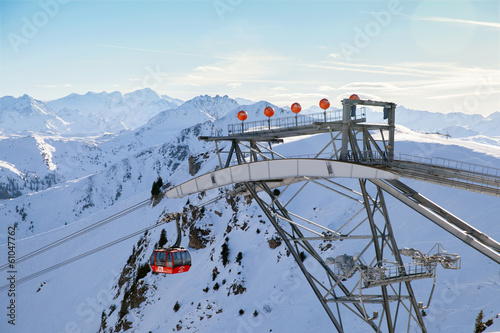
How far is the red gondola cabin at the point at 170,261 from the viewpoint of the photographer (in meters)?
33.9

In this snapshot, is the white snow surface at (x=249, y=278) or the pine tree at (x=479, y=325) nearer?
the pine tree at (x=479, y=325)

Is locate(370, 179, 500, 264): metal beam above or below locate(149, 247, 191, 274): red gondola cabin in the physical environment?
above

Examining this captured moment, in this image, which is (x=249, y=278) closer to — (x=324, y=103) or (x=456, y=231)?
(x=324, y=103)

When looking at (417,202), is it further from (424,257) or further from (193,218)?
(193,218)

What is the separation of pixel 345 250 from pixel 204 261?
2054 cm

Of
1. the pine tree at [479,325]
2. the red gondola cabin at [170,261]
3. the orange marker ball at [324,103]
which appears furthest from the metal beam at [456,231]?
the red gondola cabin at [170,261]

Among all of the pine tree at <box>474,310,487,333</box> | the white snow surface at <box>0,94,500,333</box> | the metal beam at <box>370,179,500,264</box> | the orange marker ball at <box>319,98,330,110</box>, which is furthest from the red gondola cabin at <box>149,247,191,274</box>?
the pine tree at <box>474,310,487,333</box>

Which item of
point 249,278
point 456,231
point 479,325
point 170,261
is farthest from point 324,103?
Result: point 249,278

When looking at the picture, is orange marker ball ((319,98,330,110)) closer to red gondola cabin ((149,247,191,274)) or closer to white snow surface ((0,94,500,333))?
red gondola cabin ((149,247,191,274))

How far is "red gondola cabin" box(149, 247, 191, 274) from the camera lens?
3391 centimetres

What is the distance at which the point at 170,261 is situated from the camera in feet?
111

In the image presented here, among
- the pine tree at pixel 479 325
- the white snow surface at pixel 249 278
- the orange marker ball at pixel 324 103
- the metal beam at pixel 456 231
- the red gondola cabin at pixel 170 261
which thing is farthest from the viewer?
the white snow surface at pixel 249 278

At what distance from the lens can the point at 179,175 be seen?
94750mm

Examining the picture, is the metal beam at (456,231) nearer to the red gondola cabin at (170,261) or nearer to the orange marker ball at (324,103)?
the orange marker ball at (324,103)
